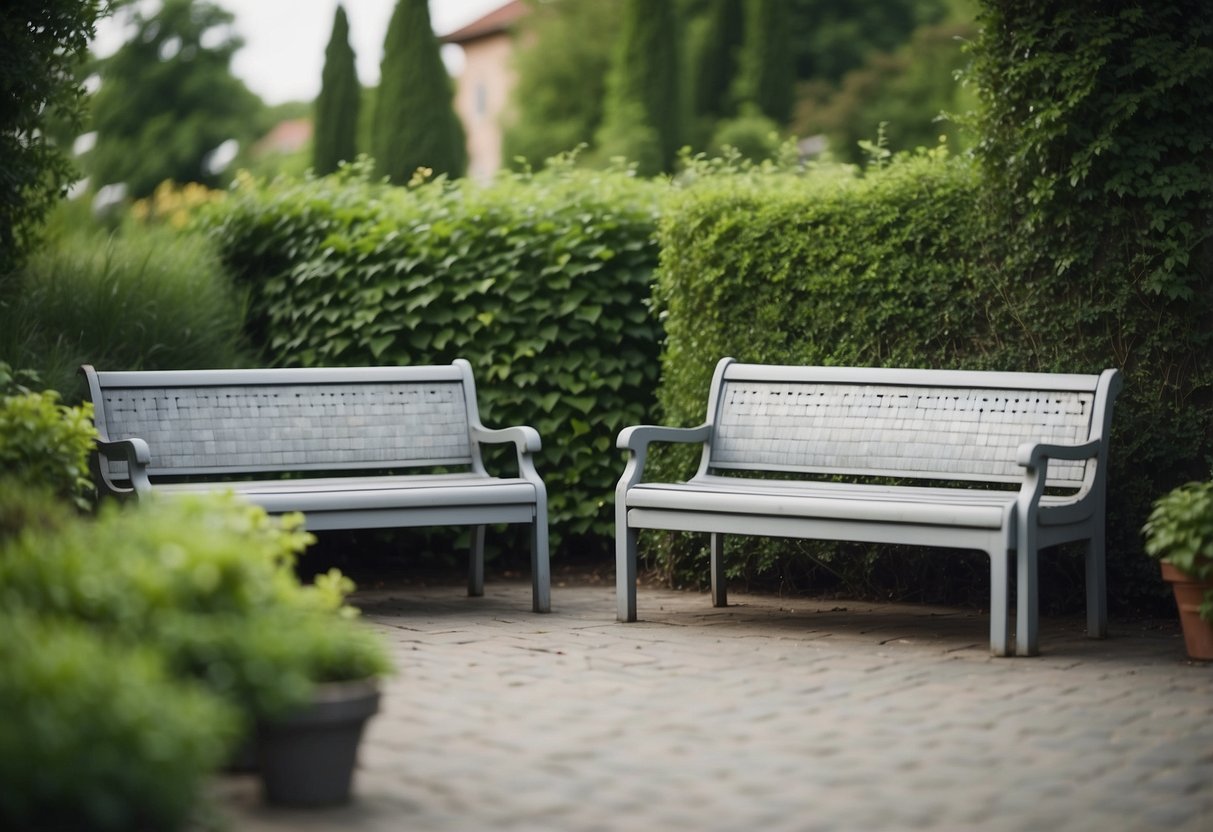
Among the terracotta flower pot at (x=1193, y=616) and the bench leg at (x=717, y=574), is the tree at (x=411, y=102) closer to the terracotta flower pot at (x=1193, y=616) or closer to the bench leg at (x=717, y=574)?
the bench leg at (x=717, y=574)

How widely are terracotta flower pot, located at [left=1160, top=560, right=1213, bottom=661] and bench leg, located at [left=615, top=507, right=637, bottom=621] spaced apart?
2.19m

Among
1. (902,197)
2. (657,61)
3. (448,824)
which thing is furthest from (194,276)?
(657,61)

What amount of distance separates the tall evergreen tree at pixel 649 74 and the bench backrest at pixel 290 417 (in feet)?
88.6

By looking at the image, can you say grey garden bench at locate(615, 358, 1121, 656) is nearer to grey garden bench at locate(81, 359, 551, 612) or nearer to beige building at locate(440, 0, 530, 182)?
grey garden bench at locate(81, 359, 551, 612)

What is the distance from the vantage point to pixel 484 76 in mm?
55438

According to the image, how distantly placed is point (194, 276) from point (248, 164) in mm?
40907

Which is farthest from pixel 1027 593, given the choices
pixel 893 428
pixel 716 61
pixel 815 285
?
pixel 716 61

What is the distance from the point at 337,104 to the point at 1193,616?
82.2ft

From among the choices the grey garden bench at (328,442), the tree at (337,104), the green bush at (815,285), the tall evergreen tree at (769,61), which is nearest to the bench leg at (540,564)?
the grey garden bench at (328,442)

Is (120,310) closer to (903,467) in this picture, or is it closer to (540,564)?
(540,564)

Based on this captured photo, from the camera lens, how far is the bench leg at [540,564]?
6809mm

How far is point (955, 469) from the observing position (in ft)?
21.4

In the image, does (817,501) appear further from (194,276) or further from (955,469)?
(194,276)

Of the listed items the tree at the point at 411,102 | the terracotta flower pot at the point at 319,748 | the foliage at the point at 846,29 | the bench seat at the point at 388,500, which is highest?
the foliage at the point at 846,29
